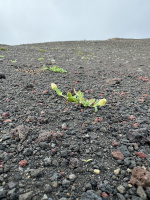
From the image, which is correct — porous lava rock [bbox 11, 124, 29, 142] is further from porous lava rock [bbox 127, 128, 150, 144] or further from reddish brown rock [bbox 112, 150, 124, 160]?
porous lava rock [bbox 127, 128, 150, 144]

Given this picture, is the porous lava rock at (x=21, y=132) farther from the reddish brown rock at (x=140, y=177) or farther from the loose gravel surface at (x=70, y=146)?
the reddish brown rock at (x=140, y=177)

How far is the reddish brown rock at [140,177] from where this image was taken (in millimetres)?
1844

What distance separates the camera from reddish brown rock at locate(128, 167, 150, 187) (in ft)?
6.05

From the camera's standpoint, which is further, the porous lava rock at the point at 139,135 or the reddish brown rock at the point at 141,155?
the porous lava rock at the point at 139,135

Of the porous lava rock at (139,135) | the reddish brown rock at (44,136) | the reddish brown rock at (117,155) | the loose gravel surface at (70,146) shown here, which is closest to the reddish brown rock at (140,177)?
the loose gravel surface at (70,146)

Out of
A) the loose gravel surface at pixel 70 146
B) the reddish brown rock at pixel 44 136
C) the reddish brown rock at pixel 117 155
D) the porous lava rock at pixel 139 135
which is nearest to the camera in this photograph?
the loose gravel surface at pixel 70 146

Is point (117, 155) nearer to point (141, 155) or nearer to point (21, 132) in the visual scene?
Result: point (141, 155)

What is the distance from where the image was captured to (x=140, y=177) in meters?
1.88

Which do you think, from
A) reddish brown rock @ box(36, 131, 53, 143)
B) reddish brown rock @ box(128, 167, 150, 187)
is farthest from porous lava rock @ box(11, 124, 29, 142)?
reddish brown rock @ box(128, 167, 150, 187)

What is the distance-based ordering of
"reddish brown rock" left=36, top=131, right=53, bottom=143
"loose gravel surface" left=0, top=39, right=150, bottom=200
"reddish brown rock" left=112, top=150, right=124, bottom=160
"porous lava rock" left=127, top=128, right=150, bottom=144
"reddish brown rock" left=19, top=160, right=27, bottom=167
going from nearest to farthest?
"loose gravel surface" left=0, top=39, right=150, bottom=200 < "reddish brown rock" left=19, top=160, right=27, bottom=167 < "reddish brown rock" left=112, top=150, right=124, bottom=160 < "reddish brown rock" left=36, top=131, right=53, bottom=143 < "porous lava rock" left=127, top=128, right=150, bottom=144

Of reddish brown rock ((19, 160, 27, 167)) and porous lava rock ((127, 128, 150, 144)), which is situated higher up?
porous lava rock ((127, 128, 150, 144))

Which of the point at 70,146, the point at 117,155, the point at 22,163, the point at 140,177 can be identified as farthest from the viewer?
the point at 70,146

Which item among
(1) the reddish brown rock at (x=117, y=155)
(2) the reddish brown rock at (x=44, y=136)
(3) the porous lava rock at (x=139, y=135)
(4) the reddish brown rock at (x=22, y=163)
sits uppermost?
(2) the reddish brown rock at (x=44, y=136)

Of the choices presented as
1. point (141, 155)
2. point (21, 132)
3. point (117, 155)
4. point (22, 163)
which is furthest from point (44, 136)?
point (141, 155)
